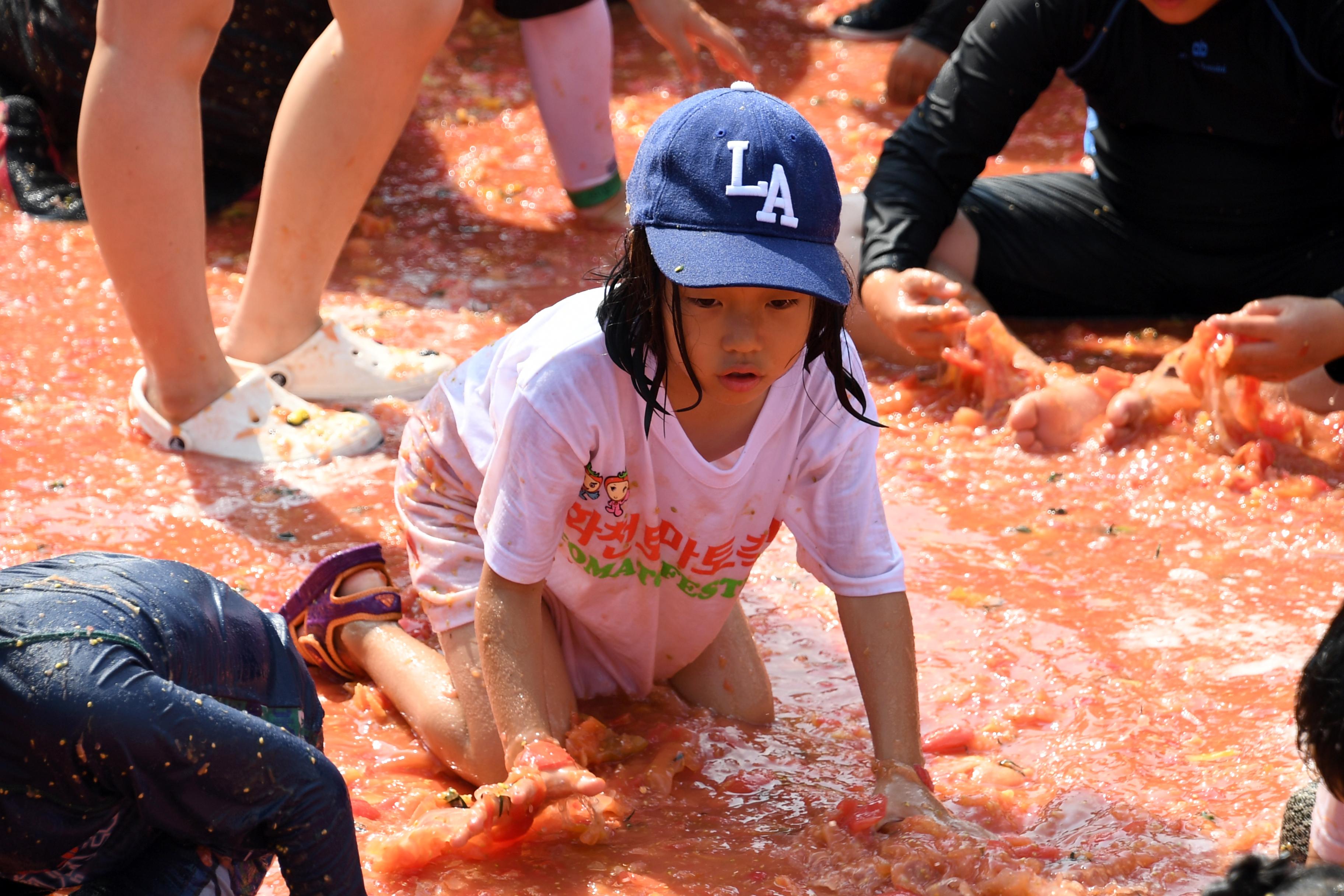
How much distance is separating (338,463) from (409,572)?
1.58 feet

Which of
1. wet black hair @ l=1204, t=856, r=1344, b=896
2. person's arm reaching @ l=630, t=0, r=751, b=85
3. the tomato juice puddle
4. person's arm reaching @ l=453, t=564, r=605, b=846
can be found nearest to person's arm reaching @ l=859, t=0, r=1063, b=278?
the tomato juice puddle

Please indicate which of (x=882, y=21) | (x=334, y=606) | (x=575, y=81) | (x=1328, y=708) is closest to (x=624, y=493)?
(x=334, y=606)

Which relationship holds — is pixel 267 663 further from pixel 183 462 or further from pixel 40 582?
pixel 183 462

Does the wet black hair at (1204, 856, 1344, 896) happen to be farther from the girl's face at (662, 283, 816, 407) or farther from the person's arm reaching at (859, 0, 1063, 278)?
the person's arm reaching at (859, 0, 1063, 278)

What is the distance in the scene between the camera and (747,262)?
1584 millimetres

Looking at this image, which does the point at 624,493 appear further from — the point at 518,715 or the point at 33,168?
the point at 33,168

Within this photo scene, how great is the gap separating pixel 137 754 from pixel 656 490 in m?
0.79

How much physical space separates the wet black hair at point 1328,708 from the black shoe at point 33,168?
11.7 ft

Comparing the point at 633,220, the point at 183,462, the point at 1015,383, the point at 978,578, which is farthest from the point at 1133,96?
the point at 183,462

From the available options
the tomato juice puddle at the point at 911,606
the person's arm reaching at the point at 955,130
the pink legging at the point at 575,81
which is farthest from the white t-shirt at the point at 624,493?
the pink legging at the point at 575,81

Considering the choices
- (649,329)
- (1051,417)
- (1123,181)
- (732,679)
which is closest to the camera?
(649,329)

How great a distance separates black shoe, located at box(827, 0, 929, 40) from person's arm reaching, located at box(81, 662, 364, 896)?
190 inches

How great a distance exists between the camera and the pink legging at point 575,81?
3887 millimetres

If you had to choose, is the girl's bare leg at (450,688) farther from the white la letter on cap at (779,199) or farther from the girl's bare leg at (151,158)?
the girl's bare leg at (151,158)
